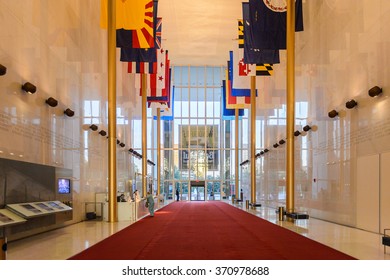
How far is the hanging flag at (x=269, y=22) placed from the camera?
17347 millimetres

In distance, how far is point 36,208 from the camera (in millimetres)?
11117

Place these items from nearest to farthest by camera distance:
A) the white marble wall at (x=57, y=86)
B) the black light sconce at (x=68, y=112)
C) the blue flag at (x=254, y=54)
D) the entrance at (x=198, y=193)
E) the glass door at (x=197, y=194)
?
the white marble wall at (x=57, y=86)
the black light sconce at (x=68, y=112)
the blue flag at (x=254, y=54)
the entrance at (x=198, y=193)
the glass door at (x=197, y=194)

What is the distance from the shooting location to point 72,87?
16.9 metres

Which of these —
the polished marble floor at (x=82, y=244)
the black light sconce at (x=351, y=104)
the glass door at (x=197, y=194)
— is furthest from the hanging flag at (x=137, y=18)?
the glass door at (x=197, y=194)

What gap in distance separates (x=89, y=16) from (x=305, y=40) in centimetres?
935

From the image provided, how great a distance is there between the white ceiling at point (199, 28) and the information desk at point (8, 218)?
18405mm

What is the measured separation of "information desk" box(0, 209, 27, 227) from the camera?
8742 millimetres

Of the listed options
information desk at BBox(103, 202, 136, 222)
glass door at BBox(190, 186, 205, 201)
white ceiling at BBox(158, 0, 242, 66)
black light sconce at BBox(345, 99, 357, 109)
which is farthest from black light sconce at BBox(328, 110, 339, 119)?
glass door at BBox(190, 186, 205, 201)

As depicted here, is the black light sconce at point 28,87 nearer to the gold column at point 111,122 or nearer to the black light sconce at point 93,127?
the gold column at point 111,122

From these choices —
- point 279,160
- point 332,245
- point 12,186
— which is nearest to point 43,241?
point 12,186

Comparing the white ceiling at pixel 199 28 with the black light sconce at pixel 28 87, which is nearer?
the black light sconce at pixel 28 87

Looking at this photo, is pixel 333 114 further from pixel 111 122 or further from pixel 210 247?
pixel 210 247

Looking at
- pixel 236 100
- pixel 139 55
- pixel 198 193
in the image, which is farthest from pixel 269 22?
pixel 198 193

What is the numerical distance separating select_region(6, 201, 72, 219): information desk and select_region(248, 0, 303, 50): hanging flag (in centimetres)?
912
